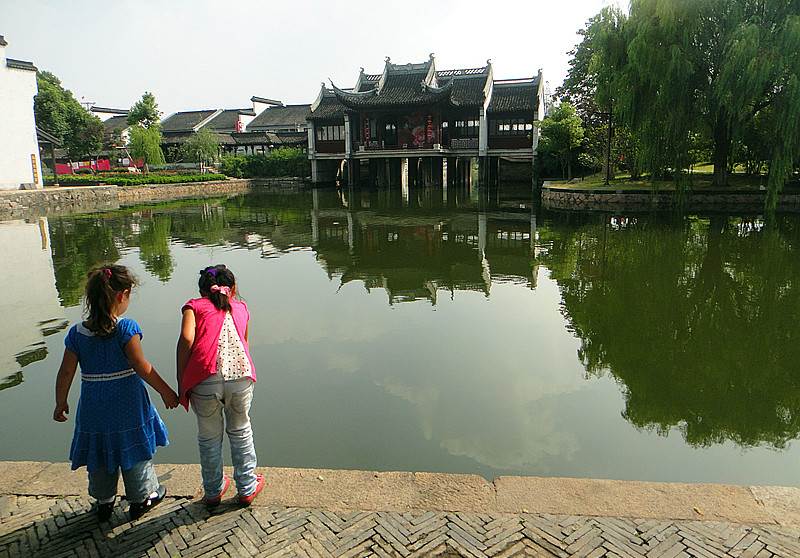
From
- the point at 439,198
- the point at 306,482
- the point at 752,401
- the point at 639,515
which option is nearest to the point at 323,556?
the point at 306,482

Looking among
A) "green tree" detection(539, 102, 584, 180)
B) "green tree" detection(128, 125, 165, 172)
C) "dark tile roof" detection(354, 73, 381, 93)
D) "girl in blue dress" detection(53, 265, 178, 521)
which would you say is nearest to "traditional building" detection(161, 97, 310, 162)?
"green tree" detection(128, 125, 165, 172)

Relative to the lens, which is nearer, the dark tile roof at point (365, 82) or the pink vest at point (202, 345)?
the pink vest at point (202, 345)

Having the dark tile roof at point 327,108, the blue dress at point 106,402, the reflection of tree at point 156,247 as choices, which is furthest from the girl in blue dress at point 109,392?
Answer: the dark tile roof at point 327,108

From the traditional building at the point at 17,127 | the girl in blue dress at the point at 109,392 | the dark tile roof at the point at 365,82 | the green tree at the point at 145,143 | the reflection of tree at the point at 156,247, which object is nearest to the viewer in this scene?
the girl in blue dress at the point at 109,392

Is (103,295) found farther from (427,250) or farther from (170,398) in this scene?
(427,250)

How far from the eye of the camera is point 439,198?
25.8 meters

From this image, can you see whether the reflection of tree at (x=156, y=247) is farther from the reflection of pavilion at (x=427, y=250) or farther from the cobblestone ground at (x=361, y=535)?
the cobblestone ground at (x=361, y=535)

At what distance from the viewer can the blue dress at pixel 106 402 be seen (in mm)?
2613

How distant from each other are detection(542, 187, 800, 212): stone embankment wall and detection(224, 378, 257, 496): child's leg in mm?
18373

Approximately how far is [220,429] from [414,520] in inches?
41.7

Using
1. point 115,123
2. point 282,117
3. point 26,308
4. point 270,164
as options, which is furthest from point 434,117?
point 115,123

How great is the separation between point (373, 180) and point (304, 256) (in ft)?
80.3

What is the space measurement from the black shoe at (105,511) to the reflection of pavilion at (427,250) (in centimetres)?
509

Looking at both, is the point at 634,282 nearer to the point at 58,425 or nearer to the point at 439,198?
the point at 58,425
